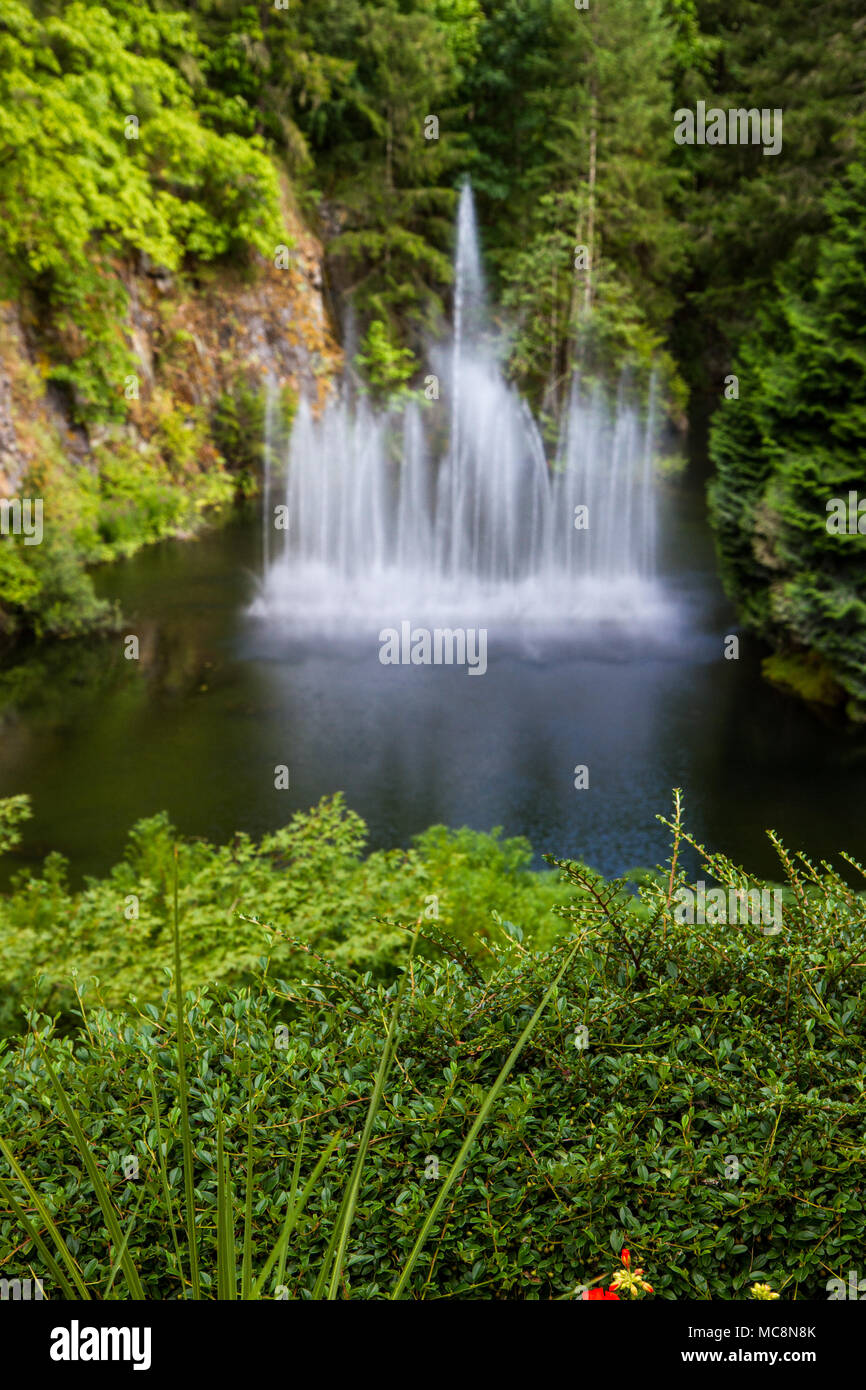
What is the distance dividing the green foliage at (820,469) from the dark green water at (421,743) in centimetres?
93

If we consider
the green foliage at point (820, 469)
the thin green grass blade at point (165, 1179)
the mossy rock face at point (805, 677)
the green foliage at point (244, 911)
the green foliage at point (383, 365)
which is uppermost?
the green foliage at point (383, 365)

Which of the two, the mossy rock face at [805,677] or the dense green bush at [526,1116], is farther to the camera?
the mossy rock face at [805,677]

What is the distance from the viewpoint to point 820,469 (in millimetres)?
11031

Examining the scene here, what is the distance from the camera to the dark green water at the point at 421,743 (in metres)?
8.73

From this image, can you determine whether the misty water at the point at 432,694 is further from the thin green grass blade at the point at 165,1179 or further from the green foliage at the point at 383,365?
the thin green grass blade at the point at 165,1179

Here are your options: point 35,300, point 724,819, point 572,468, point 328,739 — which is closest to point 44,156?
point 35,300

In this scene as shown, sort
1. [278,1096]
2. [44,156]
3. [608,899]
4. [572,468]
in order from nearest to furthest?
[278,1096] → [608,899] → [44,156] → [572,468]

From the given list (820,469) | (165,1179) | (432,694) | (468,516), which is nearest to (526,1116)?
(165,1179)

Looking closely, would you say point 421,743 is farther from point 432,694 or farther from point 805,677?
point 805,677

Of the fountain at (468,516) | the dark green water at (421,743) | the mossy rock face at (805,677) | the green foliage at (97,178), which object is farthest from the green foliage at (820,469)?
the green foliage at (97,178)

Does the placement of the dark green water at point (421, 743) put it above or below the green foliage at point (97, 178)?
below

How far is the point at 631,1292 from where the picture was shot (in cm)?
199

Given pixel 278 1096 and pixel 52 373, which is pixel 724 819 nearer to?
pixel 278 1096
